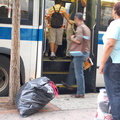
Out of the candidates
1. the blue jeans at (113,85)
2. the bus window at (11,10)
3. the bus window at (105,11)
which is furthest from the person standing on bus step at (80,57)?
the blue jeans at (113,85)

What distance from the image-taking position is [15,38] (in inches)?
187

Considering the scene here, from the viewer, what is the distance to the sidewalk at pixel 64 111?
14.5 feet

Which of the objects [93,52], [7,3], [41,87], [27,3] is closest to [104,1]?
[93,52]

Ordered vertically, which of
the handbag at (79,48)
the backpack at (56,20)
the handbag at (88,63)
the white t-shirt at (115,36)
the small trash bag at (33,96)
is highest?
the backpack at (56,20)

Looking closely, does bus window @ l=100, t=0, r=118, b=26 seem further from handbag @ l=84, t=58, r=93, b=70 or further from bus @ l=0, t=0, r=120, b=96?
handbag @ l=84, t=58, r=93, b=70

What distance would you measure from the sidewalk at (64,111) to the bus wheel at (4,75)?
0.33 m

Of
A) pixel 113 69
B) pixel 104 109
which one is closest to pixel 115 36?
pixel 113 69

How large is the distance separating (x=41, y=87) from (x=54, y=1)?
332cm

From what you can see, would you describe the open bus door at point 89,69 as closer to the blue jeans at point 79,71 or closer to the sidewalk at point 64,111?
the blue jeans at point 79,71

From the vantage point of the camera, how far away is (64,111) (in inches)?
188

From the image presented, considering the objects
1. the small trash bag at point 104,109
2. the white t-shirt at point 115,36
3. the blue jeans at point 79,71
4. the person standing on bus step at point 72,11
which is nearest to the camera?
the white t-shirt at point 115,36

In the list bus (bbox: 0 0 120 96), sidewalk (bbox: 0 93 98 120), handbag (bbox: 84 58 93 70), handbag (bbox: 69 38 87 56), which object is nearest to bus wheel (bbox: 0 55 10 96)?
bus (bbox: 0 0 120 96)

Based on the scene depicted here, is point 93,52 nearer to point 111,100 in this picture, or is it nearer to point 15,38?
point 15,38

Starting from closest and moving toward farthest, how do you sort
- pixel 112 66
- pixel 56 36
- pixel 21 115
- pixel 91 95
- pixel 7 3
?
pixel 112 66 → pixel 21 115 → pixel 7 3 → pixel 91 95 → pixel 56 36
